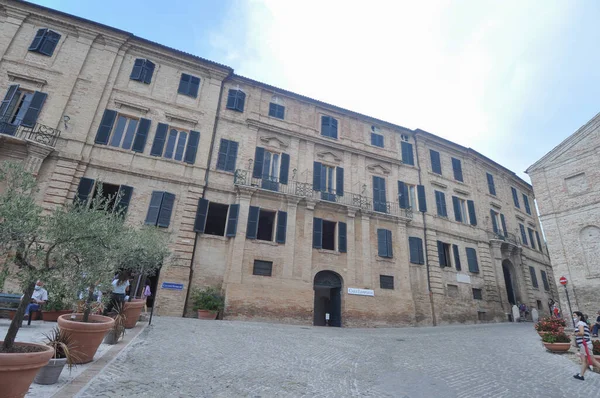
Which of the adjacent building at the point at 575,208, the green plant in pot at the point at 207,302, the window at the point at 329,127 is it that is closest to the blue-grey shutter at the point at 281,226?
the green plant in pot at the point at 207,302

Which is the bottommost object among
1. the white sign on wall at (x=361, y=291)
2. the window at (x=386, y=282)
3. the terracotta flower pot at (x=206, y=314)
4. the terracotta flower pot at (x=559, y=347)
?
the terracotta flower pot at (x=559, y=347)

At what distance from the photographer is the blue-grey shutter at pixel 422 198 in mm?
20766

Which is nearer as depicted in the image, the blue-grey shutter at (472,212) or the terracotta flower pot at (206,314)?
the terracotta flower pot at (206,314)

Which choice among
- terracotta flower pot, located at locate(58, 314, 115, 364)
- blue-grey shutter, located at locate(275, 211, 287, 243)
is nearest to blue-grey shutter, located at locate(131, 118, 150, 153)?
blue-grey shutter, located at locate(275, 211, 287, 243)

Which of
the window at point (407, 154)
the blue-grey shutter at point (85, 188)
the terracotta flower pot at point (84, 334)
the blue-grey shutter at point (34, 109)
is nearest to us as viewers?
the terracotta flower pot at point (84, 334)

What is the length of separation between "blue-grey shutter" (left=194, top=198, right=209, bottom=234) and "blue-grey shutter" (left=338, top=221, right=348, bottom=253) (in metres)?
7.35

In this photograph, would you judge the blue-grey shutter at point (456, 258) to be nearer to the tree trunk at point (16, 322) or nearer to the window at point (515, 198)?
the window at point (515, 198)

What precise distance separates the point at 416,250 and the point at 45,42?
23.2 metres

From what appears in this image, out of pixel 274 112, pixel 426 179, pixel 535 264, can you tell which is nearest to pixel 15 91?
pixel 274 112

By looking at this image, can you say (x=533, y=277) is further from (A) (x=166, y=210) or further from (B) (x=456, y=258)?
(A) (x=166, y=210)

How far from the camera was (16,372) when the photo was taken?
3.36 metres

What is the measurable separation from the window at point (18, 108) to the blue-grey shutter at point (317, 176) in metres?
13.7

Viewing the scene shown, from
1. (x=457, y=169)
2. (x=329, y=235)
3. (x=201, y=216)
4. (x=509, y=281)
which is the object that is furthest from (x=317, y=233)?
(x=509, y=281)

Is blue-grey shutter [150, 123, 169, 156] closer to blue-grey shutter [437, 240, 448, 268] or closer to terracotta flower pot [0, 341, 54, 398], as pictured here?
terracotta flower pot [0, 341, 54, 398]
